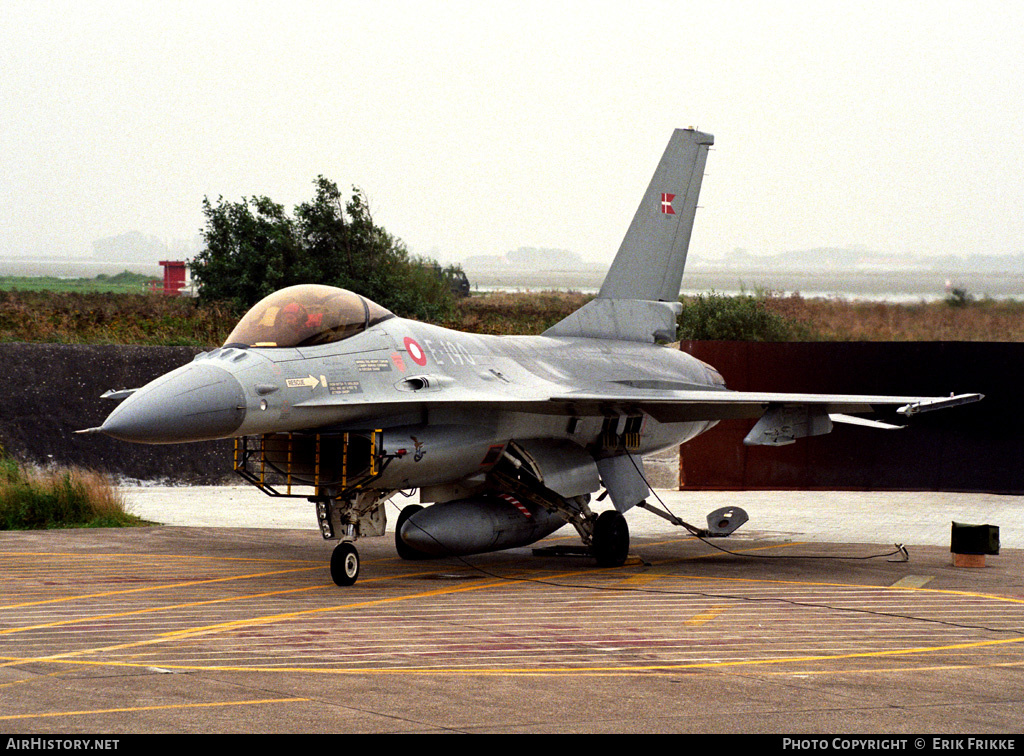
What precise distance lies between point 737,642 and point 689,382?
25.2ft

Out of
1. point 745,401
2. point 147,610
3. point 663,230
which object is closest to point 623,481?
point 745,401

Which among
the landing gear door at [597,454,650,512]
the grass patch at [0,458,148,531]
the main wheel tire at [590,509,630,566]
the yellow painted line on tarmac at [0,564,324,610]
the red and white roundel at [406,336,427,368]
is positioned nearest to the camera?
the yellow painted line on tarmac at [0,564,324,610]

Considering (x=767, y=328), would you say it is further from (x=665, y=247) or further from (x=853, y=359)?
(x=665, y=247)

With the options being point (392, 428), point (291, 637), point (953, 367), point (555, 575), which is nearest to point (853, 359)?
point (953, 367)

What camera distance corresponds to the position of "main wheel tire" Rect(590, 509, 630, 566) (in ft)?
45.0

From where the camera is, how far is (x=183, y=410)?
10.3m

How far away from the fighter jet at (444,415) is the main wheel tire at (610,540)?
17mm

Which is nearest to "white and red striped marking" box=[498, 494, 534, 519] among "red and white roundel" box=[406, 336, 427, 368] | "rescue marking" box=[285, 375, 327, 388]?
"red and white roundel" box=[406, 336, 427, 368]

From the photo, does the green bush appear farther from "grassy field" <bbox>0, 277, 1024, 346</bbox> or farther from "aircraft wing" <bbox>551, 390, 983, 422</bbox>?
"aircraft wing" <bbox>551, 390, 983, 422</bbox>

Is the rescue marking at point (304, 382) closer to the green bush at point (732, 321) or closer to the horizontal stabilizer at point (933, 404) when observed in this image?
the horizontal stabilizer at point (933, 404)

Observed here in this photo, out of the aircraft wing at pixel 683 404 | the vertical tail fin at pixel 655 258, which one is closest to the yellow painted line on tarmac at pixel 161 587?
the aircraft wing at pixel 683 404

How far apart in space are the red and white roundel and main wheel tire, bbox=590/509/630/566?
2846 millimetres

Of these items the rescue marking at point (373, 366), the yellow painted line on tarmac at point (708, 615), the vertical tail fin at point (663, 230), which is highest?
the vertical tail fin at point (663, 230)

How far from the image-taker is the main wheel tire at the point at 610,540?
1372 centimetres
